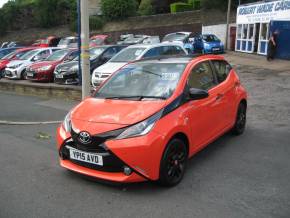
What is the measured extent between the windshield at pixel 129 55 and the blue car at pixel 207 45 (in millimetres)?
14865

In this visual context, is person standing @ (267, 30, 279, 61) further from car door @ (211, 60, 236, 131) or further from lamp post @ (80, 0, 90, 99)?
car door @ (211, 60, 236, 131)

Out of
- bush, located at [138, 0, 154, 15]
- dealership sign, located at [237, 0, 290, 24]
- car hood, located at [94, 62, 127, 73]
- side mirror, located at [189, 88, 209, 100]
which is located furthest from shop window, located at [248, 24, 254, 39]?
side mirror, located at [189, 88, 209, 100]

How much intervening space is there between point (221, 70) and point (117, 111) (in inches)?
101

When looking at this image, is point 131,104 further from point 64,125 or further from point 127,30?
point 127,30

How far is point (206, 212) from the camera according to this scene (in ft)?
Answer: 13.5

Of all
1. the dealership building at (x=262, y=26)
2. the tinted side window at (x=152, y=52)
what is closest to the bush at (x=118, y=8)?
the dealership building at (x=262, y=26)

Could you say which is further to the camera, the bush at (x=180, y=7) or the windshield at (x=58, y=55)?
the bush at (x=180, y=7)

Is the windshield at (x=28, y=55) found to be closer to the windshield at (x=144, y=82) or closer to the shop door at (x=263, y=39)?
the windshield at (x=144, y=82)

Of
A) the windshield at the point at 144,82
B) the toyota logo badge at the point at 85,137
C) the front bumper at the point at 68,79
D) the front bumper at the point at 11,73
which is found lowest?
the front bumper at the point at 11,73

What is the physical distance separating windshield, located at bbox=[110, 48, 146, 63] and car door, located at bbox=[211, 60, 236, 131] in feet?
20.4

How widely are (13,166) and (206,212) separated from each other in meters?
3.15

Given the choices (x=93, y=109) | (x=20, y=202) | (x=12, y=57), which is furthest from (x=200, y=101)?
(x=12, y=57)

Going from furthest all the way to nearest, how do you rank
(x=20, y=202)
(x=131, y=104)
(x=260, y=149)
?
(x=260, y=149) → (x=131, y=104) → (x=20, y=202)

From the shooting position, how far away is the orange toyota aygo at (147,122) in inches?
176
